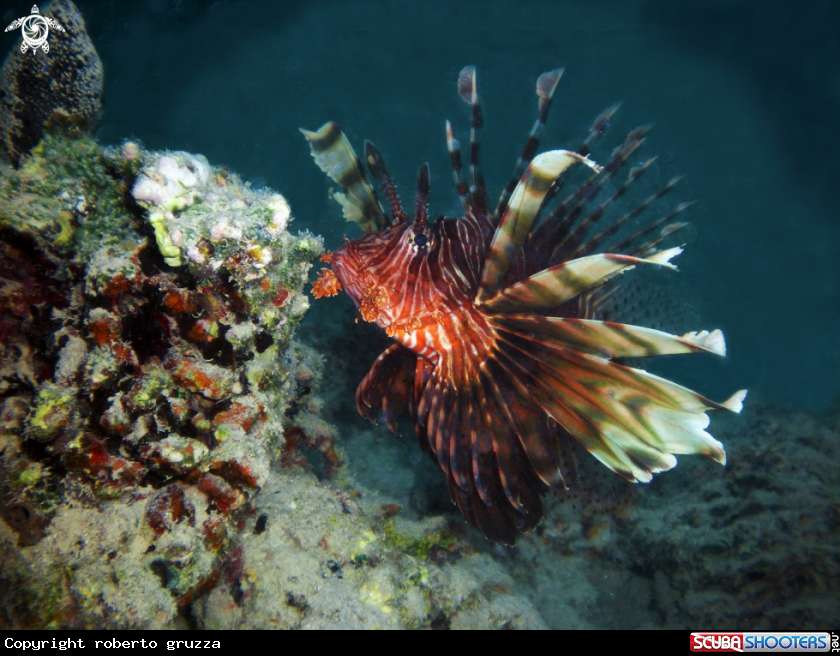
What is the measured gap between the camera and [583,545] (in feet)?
Result: 14.0

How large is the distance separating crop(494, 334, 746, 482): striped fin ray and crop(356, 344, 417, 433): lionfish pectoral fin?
1082mm

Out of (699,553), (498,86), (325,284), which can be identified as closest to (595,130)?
(325,284)

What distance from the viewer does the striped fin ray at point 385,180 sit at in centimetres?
325

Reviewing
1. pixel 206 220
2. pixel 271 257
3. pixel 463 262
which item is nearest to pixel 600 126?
pixel 463 262

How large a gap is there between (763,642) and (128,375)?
167 inches

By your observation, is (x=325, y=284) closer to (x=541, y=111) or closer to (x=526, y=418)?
(x=526, y=418)

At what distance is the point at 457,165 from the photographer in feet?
10.9

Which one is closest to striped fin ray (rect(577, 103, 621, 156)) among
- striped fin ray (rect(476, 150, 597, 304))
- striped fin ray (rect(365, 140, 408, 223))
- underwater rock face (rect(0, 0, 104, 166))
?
striped fin ray (rect(476, 150, 597, 304))

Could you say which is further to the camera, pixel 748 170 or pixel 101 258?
pixel 748 170

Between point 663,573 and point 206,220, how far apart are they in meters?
4.59

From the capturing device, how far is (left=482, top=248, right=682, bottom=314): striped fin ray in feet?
7.18

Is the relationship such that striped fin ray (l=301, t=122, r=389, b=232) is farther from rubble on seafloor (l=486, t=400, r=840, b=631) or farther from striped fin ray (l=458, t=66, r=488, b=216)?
rubble on seafloor (l=486, t=400, r=840, b=631)

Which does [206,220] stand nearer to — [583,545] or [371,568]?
[371,568]
